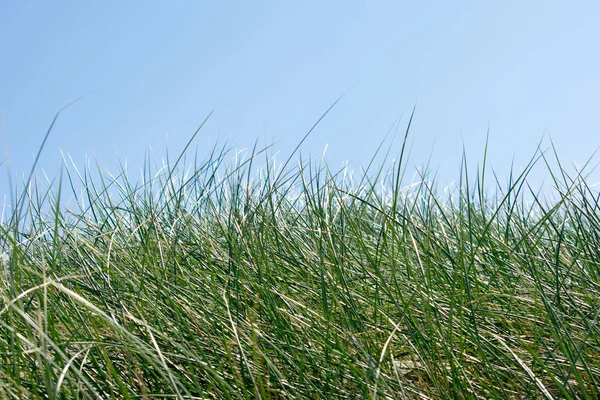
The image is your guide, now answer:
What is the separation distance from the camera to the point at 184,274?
171cm

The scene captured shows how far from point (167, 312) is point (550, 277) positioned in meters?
0.97

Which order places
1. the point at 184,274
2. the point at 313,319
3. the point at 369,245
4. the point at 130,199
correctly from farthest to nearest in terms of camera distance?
the point at 130,199, the point at 369,245, the point at 184,274, the point at 313,319

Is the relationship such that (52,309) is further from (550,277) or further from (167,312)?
(550,277)

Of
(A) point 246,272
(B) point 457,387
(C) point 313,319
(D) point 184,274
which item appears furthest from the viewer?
(D) point 184,274

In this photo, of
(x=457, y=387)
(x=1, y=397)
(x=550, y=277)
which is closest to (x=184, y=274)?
(x=1, y=397)

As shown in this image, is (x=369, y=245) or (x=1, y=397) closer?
(x=1, y=397)

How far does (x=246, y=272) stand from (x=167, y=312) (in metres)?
0.21

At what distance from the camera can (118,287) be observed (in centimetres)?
150

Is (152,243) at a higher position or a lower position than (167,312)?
higher

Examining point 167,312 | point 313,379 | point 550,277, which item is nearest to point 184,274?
point 167,312

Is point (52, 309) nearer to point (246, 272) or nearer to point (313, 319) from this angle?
point (246, 272)

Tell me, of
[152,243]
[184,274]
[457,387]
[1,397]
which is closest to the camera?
[1,397]

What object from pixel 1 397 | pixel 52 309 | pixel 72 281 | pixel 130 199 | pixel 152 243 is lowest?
pixel 1 397

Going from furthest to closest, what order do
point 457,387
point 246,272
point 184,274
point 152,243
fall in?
1. point 152,243
2. point 184,274
3. point 246,272
4. point 457,387
